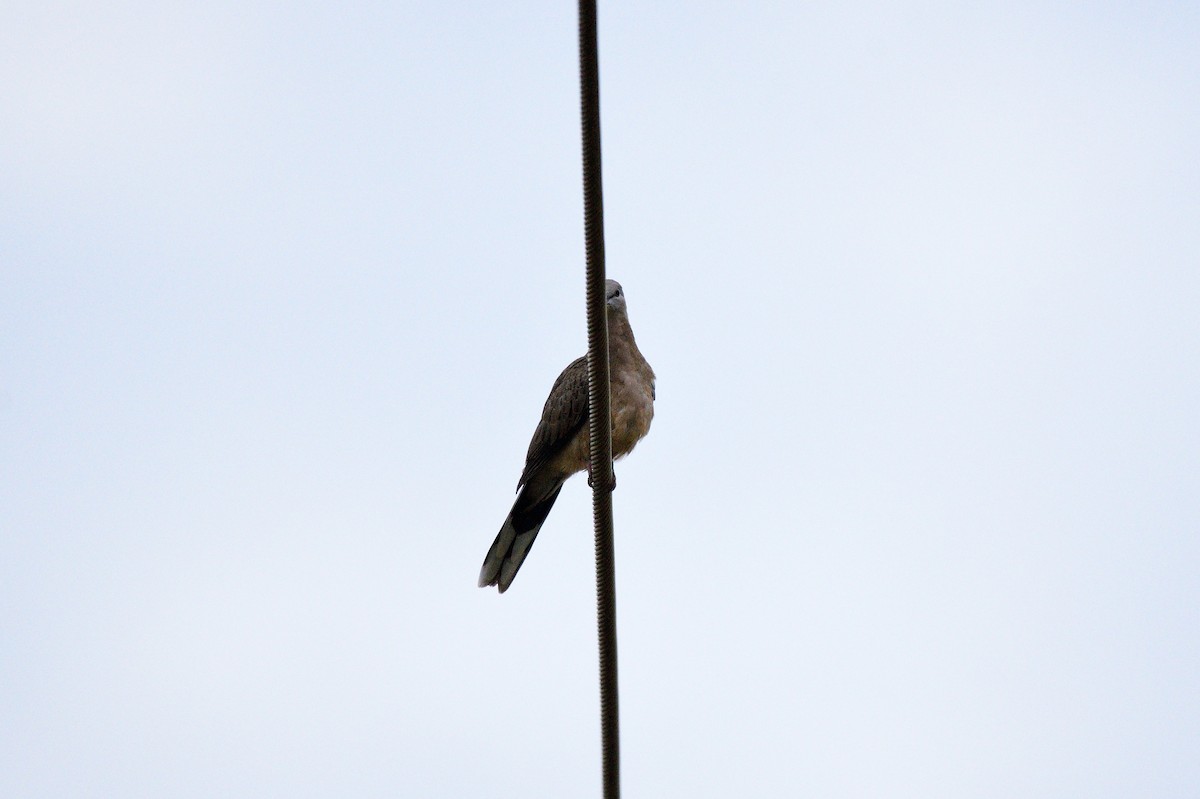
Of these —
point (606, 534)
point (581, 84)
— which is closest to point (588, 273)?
point (581, 84)

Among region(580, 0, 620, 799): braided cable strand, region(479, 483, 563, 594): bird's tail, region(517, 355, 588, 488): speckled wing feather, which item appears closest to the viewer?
region(580, 0, 620, 799): braided cable strand

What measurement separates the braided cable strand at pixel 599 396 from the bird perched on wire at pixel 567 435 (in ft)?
9.24

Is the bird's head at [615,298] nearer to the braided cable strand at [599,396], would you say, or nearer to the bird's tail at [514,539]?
the bird's tail at [514,539]

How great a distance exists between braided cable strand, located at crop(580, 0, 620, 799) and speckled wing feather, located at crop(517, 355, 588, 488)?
2.96m

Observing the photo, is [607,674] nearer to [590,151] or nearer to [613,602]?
[613,602]

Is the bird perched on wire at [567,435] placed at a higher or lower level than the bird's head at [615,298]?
lower

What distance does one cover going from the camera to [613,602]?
3.13m

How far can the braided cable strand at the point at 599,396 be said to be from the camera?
2.41 meters

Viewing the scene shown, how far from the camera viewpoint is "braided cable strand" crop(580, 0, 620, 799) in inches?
94.7

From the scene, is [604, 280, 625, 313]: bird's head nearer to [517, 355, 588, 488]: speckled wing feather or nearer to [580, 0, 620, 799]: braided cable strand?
[517, 355, 588, 488]: speckled wing feather

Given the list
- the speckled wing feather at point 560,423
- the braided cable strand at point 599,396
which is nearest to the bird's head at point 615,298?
the speckled wing feather at point 560,423

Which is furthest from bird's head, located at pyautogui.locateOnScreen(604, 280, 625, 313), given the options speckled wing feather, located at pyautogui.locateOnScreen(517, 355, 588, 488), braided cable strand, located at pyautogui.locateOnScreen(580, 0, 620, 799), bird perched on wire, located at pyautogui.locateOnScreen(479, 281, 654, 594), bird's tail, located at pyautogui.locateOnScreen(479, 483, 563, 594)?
braided cable strand, located at pyautogui.locateOnScreen(580, 0, 620, 799)

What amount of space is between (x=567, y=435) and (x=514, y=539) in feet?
2.03

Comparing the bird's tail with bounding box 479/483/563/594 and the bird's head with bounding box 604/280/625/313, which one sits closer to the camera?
the bird's tail with bounding box 479/483/563/594
